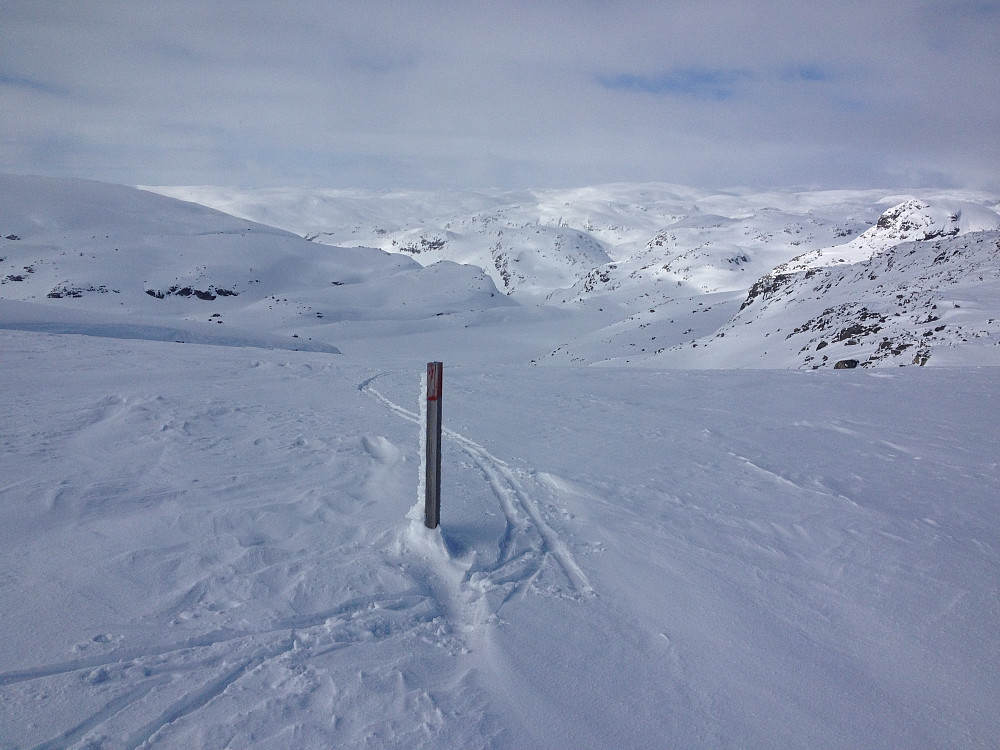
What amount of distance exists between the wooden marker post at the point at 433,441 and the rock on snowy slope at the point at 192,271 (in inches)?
1361

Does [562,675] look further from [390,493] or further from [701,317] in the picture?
[701,317]

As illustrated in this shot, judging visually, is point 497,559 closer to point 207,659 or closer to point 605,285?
point 207,659

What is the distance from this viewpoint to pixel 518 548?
4055 mm

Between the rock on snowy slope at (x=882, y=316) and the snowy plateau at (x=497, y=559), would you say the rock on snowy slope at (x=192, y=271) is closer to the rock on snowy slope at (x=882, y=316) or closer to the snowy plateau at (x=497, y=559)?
the rock on snowy slope at (x=882, y=316)

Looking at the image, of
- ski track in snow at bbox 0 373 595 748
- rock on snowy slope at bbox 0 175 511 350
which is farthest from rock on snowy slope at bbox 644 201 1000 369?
rock on snowy slope at bbox 0 175 511 350

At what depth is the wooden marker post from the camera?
3912 millimetres

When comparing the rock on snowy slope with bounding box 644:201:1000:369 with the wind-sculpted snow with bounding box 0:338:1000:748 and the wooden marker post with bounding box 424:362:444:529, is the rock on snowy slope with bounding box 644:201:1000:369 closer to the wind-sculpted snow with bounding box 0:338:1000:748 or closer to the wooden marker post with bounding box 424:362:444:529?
the wind-sculpted snow with bounding box 0:338:1000:748

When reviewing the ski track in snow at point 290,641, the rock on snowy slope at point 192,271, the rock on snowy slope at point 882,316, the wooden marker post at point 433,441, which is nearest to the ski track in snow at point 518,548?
the ski track in snow at point 290,641

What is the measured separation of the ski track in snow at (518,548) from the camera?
11.8 feet

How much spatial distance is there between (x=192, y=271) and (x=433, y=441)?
54.0m

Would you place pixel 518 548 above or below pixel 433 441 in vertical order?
below

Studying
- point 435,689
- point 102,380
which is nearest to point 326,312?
point 102,380

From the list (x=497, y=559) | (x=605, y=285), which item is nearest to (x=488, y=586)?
(x=497, y=559)

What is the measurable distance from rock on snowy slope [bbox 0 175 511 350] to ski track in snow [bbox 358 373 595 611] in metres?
33.6
